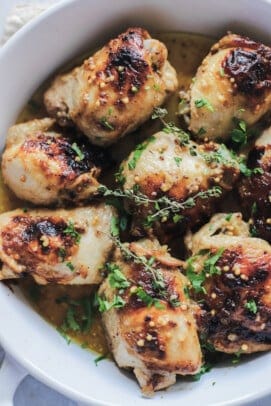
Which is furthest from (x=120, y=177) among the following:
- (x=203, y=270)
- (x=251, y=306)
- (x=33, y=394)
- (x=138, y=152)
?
(x=33, y=394)

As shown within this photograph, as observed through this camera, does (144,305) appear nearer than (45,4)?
Yes

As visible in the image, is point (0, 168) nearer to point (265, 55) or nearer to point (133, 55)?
point (133, 55)

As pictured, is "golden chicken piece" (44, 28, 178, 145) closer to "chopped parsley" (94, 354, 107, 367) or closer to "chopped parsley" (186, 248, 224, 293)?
"chopped parsley" (186, 248, 224, 293)

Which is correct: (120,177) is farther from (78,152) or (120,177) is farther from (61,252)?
(61,252)

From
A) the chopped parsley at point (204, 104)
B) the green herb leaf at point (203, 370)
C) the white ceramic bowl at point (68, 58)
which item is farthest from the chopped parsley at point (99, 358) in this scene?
the chopped parsley at point (204, 104)

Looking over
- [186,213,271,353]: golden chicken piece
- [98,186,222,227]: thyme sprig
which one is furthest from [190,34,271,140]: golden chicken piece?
[186,213,271,353]: golden chicken piece

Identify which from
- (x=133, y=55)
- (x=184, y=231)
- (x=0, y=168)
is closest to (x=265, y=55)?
(x=133, y=55)
